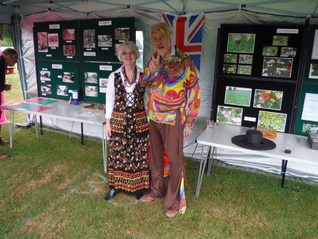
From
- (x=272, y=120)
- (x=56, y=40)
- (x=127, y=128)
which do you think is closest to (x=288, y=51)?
(x=272, y=120)

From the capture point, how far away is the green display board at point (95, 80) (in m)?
3.62

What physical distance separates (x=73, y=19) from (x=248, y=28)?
7.57 ft

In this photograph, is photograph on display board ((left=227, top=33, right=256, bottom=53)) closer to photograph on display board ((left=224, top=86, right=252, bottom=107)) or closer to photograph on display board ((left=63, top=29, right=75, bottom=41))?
photograph on display board ((left=224, top=86, right=252, bottom=107))

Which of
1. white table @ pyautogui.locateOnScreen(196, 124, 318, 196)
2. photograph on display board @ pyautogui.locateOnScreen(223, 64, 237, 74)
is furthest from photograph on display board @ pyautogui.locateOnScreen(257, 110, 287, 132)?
photograph on display board @ pyautogui.locateOnScreen(223, 64, 237, 74)

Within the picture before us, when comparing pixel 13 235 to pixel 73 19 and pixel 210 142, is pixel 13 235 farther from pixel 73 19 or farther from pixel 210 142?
pixel 73 19

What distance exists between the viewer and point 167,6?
297 centimetres

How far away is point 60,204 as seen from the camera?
2479mm

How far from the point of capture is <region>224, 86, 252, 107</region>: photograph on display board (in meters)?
2.91

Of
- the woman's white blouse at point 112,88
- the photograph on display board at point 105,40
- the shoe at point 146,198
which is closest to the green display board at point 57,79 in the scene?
the photograph on display board at point 105,40

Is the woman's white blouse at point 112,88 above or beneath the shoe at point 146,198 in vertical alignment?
above

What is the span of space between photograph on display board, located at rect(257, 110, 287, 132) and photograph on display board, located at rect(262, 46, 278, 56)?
0.60 meters

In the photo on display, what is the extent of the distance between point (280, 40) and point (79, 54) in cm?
253

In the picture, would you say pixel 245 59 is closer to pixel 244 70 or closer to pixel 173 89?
pixel 244 70

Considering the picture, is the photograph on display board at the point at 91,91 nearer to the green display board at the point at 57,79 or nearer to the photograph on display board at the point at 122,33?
the green display board at the point at 57,79
